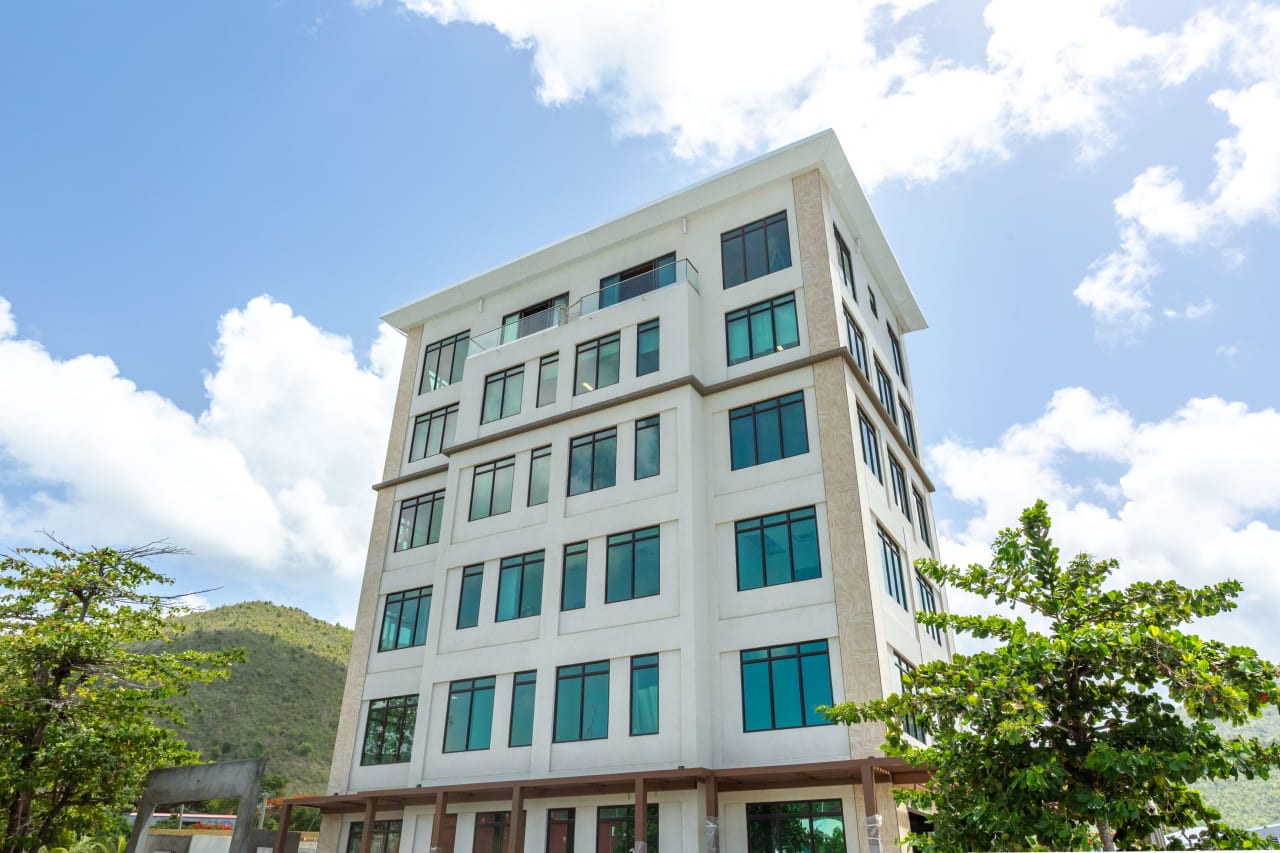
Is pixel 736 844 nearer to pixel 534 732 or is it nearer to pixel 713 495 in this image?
pixel 534 732

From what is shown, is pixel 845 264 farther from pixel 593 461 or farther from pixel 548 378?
pixel 593 461

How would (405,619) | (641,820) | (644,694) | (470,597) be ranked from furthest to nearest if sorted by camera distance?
(405,619) < (470,597) < (644,694) < (641,820)

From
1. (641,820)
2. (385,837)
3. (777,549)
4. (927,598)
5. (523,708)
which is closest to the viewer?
(641,820)

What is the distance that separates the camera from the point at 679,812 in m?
17.6

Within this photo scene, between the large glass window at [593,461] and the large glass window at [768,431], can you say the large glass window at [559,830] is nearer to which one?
the large glass window at [593,461]

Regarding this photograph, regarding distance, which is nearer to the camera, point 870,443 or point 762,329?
point 870,443

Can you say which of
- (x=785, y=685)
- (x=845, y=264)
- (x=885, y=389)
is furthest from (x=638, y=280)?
(x=785, y=685)

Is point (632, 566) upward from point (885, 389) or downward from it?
downward

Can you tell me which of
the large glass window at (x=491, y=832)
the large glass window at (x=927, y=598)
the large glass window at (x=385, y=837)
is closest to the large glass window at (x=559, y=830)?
the large glass window at (x=491, y=832)

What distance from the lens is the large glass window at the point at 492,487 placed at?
24219mm

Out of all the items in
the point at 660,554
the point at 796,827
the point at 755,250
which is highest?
the point at 755,250

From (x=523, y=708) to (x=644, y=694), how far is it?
11.2 feet

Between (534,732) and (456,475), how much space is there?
8.37 meters

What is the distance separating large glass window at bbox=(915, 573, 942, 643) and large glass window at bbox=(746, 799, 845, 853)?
21.6 ft
